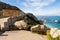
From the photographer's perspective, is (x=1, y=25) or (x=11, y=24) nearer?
(x=1, y=25)

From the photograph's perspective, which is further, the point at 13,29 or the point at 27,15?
the point at 27,15

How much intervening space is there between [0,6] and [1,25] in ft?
33.8

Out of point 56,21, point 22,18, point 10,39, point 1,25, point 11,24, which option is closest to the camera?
point 10,39

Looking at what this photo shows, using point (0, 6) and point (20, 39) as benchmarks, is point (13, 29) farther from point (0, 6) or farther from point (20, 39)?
point (0, 6)

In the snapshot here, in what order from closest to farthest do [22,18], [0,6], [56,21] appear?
[22,18]
[0,6]
[56,21]

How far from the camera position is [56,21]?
26.2m

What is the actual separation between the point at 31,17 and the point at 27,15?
395 millimetres

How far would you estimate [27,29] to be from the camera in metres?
12.3

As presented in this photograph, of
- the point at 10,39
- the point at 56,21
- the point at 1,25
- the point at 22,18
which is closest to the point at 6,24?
the point at 1,25

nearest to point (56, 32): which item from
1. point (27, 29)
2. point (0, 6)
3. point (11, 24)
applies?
point (27, 29)

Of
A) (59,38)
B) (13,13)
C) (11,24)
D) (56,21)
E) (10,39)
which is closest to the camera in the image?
(59,38)

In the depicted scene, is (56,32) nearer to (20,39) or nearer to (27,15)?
(20,39)

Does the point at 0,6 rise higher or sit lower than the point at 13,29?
higher

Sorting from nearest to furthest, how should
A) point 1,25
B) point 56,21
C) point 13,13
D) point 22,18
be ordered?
1. point 1,25
2. point 22,18
3. point 13,13
4. point 56,21
